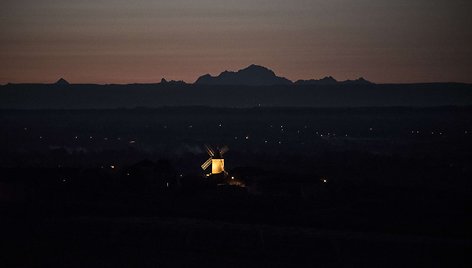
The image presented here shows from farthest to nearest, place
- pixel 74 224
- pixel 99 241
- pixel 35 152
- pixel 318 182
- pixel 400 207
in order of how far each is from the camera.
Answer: pixel 35 152 < pixel 318 182 < pixel 400 207 < pixel 74 224 < pixel 99 241

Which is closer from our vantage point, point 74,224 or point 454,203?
point 74,224

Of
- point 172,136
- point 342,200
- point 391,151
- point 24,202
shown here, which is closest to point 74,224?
point 24,202

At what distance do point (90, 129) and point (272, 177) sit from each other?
106m

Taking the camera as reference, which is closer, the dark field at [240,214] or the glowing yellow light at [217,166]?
the dark field at [240,214]

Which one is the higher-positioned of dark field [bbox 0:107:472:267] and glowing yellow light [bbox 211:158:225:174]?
glowing yellow light [bbox 211:158:225:174]

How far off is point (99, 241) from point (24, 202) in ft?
37.3

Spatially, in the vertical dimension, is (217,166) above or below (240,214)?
above

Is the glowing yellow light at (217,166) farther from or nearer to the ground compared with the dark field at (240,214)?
farther from the ground

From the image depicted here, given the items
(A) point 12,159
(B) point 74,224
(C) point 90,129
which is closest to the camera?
(B) point 74,224

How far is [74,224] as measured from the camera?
127 ft

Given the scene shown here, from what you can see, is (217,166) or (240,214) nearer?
(240,214)

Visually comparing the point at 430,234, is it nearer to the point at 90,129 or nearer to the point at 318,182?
the point at 318,182

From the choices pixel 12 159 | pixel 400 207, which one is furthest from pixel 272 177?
pixel 12 159

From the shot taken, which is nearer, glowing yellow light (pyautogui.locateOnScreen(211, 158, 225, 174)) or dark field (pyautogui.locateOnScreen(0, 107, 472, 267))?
dark field (pyautogui.locateOnScreen(0, 107, 472, 267))
